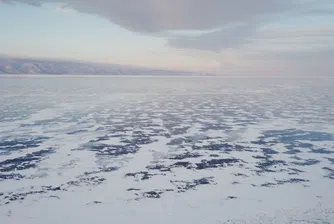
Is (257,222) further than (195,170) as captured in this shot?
No

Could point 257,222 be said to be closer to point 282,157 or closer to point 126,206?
point 126,206

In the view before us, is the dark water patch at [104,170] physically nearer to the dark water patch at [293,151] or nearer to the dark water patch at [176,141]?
the dark water patch at [176,141]

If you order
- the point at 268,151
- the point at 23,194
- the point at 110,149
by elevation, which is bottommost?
the point at 23,194

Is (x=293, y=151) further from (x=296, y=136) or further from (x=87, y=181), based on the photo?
(x=87, y=181)

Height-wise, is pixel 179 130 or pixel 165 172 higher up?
pixel 179 130

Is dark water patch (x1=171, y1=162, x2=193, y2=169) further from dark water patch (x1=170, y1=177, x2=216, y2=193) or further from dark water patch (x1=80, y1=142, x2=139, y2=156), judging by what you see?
dark water patch (x1=80, y1=142, x2=139, y2=156)

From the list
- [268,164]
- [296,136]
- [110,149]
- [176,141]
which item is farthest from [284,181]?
[110,149]

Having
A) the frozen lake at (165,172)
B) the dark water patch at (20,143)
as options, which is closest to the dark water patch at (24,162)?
the frozen lake at (165,172)

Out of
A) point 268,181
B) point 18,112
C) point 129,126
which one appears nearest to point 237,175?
point 268,181
